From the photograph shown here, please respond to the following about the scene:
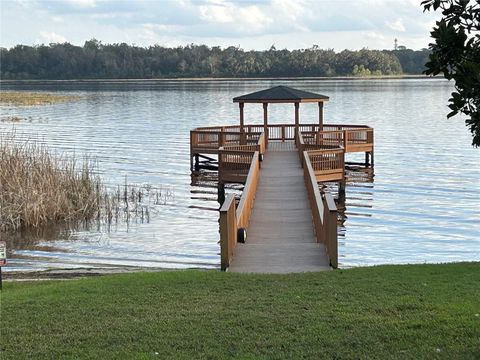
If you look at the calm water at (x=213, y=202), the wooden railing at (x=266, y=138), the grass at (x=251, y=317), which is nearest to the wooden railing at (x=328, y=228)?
the grass at (x=251, y=317)

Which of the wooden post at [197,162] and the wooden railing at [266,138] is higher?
the wooden railing at [266,138]

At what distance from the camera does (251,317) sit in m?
7.71

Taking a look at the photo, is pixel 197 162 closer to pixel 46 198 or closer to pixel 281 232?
pixel 46 198

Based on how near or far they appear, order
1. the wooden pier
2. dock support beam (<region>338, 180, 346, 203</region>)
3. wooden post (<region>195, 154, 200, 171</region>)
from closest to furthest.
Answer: the wooden pier, dock support beam (<region>338, 180, 346, 203</region>), wooden post (<region>195, 154, 200, 171</region>)

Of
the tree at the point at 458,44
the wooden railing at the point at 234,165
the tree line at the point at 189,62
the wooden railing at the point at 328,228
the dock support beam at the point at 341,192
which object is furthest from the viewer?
the tree line at the point at 189,62

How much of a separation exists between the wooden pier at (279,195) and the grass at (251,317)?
6.11 feet

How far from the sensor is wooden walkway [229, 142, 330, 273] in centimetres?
1176

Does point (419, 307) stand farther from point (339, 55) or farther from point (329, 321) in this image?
point (339, 55)

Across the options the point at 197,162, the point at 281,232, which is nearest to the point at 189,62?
the point at 197,162

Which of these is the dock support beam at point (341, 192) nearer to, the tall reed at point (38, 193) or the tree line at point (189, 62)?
the tall reed at point (38, 193)

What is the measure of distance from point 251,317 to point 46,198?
1413 centimetres

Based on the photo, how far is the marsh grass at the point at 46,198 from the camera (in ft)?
65.5

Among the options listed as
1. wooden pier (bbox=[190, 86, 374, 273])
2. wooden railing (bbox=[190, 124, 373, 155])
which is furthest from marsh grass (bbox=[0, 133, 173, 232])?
wooden railing (bbox=[190, 124, 373, 155])

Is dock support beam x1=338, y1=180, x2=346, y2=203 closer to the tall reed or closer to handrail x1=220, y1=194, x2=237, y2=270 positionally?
the tall reed
